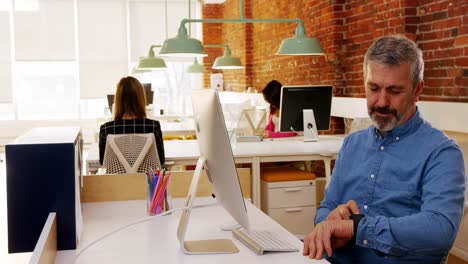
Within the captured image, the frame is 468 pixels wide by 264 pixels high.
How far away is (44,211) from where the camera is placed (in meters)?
1.82

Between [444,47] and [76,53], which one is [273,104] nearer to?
[444,47]

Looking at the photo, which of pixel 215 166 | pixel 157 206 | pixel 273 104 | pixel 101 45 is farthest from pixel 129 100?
pixel 101 45

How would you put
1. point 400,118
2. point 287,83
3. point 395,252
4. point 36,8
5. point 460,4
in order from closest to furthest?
point 395,252, point 400,118, point 460,4, point 287,83, point 36,8

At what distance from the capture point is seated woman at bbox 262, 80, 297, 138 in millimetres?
5363

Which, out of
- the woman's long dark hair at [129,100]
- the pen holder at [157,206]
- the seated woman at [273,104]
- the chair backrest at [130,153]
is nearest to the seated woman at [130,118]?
the woman's long dark hair at [129,100]

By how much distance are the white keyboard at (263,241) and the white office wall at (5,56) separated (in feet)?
30.7

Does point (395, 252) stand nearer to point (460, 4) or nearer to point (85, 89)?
point (460, 4)

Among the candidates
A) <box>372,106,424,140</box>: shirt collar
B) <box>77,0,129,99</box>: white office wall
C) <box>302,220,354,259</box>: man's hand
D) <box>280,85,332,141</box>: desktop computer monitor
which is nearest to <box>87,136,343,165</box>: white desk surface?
<box>280,85,332,141</box>: desktop computer monitor

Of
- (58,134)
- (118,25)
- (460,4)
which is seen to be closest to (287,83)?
(460,4)

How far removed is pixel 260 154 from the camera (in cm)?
422

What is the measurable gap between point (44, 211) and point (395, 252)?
1.08 m

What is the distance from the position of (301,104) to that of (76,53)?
689cm

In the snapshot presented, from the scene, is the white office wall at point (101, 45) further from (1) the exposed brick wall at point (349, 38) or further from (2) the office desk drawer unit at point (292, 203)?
(2) the office desk drawer unit at point (292, 203)

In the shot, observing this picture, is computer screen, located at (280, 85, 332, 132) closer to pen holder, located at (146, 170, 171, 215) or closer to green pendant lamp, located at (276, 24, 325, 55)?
green pendant lamp, located at (276, 24, 325, 55)
